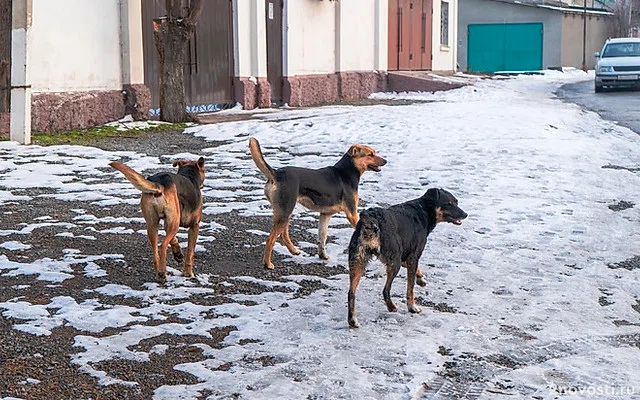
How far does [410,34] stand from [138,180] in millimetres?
24396

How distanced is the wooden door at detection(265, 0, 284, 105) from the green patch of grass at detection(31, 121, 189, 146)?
5075mm

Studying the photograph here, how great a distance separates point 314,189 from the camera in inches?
257

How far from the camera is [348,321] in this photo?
5.16m

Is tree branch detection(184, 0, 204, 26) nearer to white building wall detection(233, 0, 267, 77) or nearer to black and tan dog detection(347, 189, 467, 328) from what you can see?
white building wall detection(233, 0, 267, 77)

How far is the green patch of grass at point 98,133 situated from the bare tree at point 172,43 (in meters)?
0.54

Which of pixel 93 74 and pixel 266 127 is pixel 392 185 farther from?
pixel 93 74

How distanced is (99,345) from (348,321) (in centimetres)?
137

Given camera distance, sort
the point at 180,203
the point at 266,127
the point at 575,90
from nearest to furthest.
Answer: the point at 180,203, the point at 266,127, the point at 575,90

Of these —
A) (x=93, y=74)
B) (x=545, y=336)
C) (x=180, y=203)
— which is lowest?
(x=545, y=336)

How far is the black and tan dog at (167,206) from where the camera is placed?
5.64 m

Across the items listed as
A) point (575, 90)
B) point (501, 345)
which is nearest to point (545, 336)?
point (501, 345)

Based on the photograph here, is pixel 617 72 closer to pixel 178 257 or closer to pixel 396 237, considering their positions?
pixel 178 257

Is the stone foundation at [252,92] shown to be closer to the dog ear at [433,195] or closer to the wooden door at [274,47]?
the wooden door at [274,47]

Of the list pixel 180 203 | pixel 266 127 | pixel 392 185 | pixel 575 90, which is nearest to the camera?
pixel 180 203
